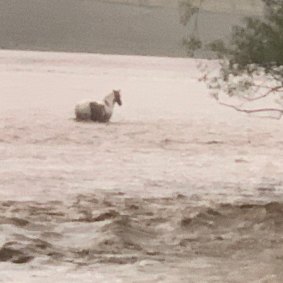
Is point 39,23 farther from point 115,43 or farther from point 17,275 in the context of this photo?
point 17,275

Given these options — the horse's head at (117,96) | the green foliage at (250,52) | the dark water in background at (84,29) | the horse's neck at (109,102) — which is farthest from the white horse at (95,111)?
the green foliage at (250,52)

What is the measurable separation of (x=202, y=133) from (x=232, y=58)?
42.9 inches

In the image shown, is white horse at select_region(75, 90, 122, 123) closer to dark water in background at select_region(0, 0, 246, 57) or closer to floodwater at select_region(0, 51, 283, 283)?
floodwater at select_region(0, 51, 283, 283)

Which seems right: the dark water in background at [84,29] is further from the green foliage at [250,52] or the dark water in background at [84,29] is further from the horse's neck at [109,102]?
the green foliage at [250,52]

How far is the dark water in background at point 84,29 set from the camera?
13.9ft

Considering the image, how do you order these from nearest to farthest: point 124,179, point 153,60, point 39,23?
point 124,179
point 39,23
point 153,60

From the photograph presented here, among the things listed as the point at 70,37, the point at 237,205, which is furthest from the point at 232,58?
the point at 70,37

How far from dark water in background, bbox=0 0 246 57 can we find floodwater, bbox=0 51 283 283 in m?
0.17

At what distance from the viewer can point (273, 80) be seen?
2.77 m

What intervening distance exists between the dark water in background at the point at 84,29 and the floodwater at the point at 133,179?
17 centimetres

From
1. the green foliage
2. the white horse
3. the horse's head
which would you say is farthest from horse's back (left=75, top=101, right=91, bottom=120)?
the green foliage

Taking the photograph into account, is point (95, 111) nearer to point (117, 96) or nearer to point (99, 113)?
point (99, 113)

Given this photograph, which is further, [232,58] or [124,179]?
[124,179]

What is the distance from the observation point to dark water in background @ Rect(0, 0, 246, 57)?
13.9 feet
